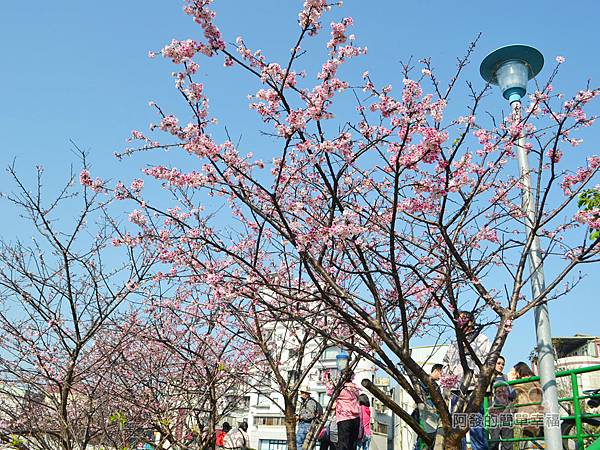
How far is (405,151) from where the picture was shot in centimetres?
530

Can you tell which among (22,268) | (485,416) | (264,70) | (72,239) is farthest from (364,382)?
(22,268)

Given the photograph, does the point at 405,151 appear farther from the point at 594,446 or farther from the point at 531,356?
the point at 531,356

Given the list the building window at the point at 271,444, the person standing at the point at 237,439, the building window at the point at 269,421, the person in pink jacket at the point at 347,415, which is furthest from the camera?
the building window at the point at 269,421

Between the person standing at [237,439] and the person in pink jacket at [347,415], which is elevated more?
the person in pink jacket at [347,415]

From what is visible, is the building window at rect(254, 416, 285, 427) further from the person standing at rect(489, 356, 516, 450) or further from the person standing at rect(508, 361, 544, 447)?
the person standing at rect(508, 361, 544, 447)

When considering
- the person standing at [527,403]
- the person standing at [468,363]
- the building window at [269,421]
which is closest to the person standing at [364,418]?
the person standing at [468,363]

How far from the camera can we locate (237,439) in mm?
10695

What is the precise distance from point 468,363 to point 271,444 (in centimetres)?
2486

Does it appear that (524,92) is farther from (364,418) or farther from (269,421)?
(269,421)

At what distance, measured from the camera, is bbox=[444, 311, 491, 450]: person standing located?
5094 mm

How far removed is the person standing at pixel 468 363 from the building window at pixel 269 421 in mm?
24642

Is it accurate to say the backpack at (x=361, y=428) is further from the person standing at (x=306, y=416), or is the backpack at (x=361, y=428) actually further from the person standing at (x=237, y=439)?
the person standing at (x=237, y=439)

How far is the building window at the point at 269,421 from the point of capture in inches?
1190

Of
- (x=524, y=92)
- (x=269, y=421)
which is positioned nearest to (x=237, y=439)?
(x=524, y=92)
